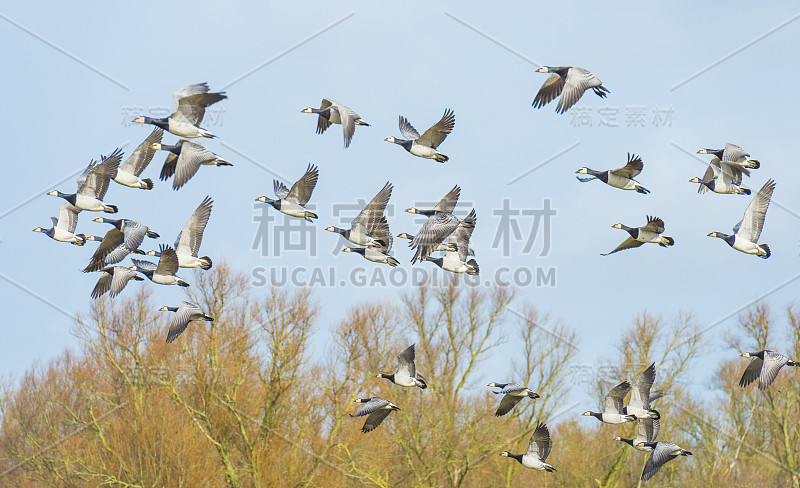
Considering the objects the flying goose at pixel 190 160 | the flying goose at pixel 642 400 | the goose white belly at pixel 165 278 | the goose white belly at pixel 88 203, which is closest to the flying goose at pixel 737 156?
the flying goose at pixel 642 400

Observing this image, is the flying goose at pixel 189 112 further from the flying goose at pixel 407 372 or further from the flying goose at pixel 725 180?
the flying goose at pixel 725 180

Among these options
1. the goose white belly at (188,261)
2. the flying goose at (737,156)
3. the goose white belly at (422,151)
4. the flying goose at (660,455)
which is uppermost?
the goose white belly at (422,151)

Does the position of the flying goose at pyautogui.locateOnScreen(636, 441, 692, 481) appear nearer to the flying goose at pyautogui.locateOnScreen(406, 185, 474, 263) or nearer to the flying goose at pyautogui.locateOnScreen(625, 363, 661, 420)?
the flying goose at pyautogui.locateOnScreen(625, 363, 661, 420)

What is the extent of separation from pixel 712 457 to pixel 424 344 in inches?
585

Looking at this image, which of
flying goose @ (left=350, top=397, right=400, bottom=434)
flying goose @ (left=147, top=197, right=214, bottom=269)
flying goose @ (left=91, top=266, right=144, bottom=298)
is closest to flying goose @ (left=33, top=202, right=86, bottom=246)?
flying goose @ (left=91, top=266, right=144, bottom=298)

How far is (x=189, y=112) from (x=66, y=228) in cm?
546

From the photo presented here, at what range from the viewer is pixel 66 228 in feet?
72.0

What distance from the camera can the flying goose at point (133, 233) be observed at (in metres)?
20.2

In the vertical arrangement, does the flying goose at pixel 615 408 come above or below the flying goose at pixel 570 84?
below

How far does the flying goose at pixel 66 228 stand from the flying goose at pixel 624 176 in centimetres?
1164

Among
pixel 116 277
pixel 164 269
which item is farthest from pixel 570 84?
pixel 116 277

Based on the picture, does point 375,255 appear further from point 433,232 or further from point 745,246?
point 745,246

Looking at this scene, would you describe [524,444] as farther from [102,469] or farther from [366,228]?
[366,228]

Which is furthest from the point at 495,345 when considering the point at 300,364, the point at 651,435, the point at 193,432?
the point at 651,435
